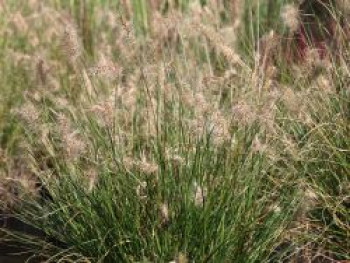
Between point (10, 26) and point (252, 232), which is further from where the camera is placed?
point (10, 26)

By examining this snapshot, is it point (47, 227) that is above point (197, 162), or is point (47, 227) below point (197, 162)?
below

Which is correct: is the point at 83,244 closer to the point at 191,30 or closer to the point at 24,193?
the point at 24,193

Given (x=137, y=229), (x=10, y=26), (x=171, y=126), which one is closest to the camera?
(x=137, y=229)

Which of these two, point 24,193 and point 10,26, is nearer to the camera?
point 24,193

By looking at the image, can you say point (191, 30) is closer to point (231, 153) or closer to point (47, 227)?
point (231, 153)

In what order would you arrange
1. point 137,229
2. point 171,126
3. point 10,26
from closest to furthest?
point 137,229 < point 171,126 < point 10,26

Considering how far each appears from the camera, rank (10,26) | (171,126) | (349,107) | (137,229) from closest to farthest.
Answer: (137,229)
(171,126)
(349,107)
(10,26)

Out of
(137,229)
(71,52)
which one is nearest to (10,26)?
(71,52)

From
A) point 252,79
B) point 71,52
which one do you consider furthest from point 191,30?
point 71,52

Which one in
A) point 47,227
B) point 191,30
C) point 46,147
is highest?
point 191,30
